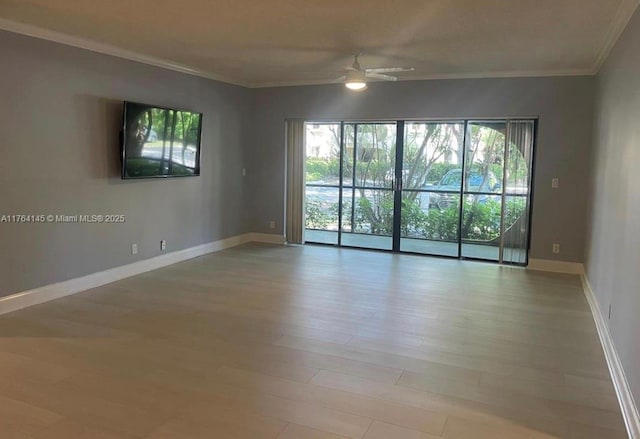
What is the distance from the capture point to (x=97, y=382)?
3189 millimetres

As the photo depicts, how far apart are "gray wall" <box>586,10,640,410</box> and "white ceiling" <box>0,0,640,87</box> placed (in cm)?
42

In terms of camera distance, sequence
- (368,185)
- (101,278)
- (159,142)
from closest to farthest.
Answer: (101,278), (159,142), (368,185)

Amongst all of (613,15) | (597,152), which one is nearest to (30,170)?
(613,15)

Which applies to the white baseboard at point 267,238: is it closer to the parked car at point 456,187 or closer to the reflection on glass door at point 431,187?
the reflection on glass door at point 431,187

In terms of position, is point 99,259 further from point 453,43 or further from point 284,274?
point 453,43

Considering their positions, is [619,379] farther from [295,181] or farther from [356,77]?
[295,181]

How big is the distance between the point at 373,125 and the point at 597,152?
10.4ft

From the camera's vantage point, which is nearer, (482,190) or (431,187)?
(482,190)

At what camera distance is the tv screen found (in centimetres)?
555

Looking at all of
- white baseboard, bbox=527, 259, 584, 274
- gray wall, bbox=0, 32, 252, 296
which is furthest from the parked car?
gray wall, bbox=0, 32, 252, 296

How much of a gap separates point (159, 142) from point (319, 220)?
3.20m

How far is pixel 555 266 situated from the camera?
21.6ft

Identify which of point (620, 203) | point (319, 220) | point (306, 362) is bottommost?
point (306, 362)

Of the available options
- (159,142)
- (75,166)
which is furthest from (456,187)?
(75,166)
